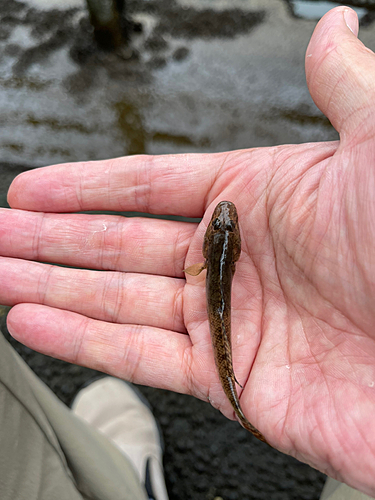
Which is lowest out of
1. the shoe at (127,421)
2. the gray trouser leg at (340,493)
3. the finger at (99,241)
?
the shoe at (127,421)

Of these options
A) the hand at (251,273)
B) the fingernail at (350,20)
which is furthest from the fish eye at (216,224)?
the fingernail at (350,20)

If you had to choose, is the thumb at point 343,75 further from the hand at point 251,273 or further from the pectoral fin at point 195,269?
the pectoral fin at point 195,269

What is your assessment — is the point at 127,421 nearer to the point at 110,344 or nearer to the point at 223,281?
the point at 110,344

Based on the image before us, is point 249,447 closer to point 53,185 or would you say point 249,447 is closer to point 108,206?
point 108,206

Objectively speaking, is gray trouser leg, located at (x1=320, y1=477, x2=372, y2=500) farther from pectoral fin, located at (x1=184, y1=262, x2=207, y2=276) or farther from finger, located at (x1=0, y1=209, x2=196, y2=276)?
finger, located at (x1=0, y1=209, x2=196, y2=276)

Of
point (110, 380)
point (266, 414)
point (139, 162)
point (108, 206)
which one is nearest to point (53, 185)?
point (108, 206)

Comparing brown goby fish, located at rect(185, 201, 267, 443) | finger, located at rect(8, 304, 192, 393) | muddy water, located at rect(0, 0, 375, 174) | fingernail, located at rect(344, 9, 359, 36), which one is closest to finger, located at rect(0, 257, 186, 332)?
finger, located at rect(8, 304, 192, 393)
